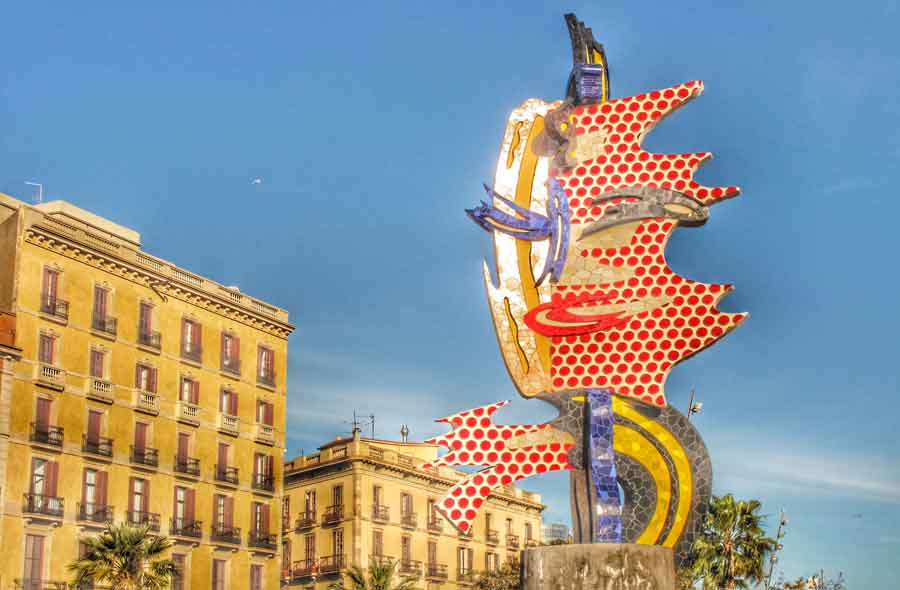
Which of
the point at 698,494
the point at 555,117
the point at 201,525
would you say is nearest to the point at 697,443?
the point at 698,494

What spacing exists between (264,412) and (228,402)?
8.58 feet

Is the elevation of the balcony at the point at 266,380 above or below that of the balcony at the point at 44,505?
above

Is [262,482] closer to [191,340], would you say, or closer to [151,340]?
Answer: [191,340]

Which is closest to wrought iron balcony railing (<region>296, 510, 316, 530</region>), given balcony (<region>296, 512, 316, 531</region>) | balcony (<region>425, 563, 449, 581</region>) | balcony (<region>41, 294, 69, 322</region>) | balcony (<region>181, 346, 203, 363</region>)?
balcony (<region>296, 512, 316, 531</region>)

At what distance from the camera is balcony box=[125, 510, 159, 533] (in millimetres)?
53531

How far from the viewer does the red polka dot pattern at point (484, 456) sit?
26.8 meters

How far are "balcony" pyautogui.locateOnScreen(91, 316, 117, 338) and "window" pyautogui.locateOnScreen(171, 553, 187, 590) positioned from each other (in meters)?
9.53

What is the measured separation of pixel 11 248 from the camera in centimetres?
5122

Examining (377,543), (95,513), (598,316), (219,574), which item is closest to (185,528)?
(219,574)

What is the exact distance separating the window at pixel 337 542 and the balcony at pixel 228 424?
34.8 ft

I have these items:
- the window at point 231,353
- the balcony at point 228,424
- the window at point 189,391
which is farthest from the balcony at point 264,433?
the window at point 189,391

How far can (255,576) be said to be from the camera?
199 feet

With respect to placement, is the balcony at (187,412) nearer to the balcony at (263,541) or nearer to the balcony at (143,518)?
the balcony at (143,518)

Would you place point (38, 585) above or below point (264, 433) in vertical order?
below
